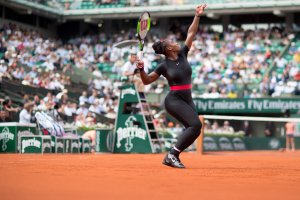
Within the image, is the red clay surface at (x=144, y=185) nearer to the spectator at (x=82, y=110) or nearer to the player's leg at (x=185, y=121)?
the player's leg at (x=185, y=121)

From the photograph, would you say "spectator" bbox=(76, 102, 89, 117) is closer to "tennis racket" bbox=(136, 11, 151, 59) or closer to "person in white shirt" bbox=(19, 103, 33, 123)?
"person in white shirt" bbox=(19, 103, 33, 123)

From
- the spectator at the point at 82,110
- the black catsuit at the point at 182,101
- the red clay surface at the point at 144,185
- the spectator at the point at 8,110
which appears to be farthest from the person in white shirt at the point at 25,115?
the red clay surface at the point at 144,185

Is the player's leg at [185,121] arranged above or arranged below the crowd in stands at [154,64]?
below

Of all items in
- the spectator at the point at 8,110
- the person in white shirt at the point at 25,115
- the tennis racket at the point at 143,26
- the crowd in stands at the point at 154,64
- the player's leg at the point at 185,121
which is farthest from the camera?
the crowd in stands at the point at 154,64

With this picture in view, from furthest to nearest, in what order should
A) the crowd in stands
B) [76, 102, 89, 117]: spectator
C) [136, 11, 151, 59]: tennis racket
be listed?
the crowd in stands < [76, 102, 89, 117]: spectator < [136, 11, 151, 59]: tennis racket

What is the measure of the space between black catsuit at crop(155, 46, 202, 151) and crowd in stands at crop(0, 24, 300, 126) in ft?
49.7

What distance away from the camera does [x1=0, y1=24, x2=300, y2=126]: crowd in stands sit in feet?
94.7

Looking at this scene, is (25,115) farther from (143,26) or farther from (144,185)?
(144,185)

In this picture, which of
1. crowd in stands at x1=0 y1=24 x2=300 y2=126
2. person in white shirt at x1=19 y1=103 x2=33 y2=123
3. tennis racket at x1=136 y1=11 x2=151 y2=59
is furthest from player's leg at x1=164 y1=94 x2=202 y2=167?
crowd in stands at x1=0 y1=24 x2=300 y2=126

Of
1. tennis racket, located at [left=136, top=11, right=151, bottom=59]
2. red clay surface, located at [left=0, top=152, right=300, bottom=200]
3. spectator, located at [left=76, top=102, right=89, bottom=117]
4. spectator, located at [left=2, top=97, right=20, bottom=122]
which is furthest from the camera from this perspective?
spectator, located at [left=76, top=102, right=89, bottom=117]

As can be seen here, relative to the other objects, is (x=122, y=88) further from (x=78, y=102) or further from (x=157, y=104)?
(x=157, y=104)

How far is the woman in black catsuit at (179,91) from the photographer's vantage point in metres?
10.7

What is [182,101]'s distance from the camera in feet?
35.7

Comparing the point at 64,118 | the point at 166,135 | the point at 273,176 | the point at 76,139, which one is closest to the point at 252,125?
the point at 166,135
